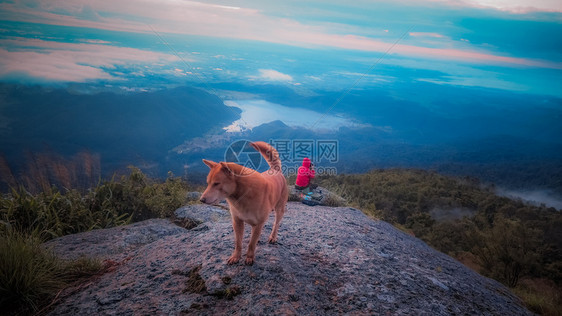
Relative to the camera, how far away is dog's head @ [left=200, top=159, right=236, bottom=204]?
159 inches

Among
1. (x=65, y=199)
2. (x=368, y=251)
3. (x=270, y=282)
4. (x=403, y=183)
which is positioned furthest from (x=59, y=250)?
(x=403, y=183)

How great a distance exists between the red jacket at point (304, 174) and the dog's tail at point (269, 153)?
201 inches

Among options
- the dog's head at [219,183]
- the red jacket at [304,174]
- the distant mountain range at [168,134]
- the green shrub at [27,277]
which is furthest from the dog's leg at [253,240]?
the red jacket at [304,174]

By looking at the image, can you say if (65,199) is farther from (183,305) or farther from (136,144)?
(136,144)

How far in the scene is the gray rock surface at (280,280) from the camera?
3.95m

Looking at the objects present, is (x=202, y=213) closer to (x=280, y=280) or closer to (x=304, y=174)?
(x=304, y=174)

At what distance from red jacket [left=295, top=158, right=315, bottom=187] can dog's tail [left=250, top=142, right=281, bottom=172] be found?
5114 millimetres

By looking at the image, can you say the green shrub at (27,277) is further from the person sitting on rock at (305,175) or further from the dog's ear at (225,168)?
the person sitting on rock at (305,175)

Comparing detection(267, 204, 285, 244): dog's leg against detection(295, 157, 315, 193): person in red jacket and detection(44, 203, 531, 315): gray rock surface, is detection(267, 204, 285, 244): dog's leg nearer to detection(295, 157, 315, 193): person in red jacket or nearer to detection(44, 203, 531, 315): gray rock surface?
detection(44, 203, 531, 315): gray rock surface

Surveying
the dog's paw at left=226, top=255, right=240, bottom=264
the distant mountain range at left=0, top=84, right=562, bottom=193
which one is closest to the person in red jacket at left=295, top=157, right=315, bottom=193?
the distant mountain range at left=0, top=84, right=562, bottom=193

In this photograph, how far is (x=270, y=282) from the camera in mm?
4348

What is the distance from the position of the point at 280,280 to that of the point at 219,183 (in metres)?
1.94

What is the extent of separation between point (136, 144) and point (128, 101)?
1616 cm

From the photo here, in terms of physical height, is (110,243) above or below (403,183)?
above
